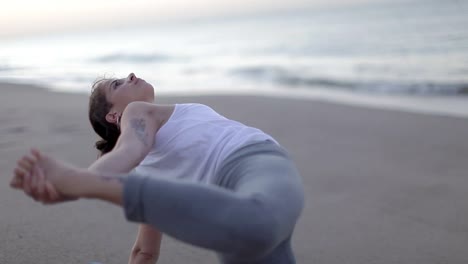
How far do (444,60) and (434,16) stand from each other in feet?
46.7

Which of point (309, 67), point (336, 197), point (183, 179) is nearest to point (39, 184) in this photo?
point (183, 179)

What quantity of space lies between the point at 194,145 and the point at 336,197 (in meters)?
1.58

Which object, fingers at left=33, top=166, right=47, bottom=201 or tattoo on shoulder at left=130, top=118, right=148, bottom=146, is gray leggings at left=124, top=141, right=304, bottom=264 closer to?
fingers at left=33, top=166, right=47, bottom=201

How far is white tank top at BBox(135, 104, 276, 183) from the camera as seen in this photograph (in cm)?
185

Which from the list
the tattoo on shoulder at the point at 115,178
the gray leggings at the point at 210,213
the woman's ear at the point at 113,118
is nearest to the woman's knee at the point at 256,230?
the gray leggings at the point at 210,213

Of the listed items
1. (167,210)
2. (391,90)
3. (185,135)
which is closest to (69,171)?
→ (167,210)

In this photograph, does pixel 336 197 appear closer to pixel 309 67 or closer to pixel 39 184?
pixel 39 184

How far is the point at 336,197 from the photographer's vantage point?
320 cm

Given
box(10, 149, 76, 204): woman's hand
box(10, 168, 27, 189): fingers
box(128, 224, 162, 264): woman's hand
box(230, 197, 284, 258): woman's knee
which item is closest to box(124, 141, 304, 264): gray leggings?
box(230, 197, 284, 258): woman's knee

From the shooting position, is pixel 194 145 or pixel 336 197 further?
pixel 336 197

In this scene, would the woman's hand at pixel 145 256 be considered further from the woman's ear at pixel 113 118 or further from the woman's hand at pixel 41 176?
the woman's hand at pixel 41 176

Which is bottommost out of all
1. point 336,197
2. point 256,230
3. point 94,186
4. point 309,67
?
point 309,67

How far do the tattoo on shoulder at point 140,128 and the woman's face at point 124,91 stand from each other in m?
0.25

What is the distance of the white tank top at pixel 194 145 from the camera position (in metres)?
1.85
